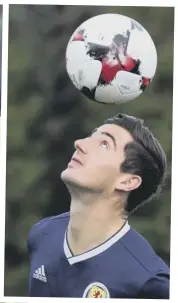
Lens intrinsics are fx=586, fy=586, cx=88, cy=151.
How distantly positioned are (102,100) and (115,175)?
1.63 feet

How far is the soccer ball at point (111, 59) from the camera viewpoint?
3.67 metres

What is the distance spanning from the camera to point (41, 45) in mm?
3926

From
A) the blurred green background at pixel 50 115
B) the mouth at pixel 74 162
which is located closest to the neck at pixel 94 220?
the blurred green background at pixel 50 115

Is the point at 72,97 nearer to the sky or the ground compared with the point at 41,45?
nearer to the ground

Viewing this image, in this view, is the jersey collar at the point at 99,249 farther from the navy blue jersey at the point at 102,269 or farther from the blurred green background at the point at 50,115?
the blurred green background at the point at 50,115

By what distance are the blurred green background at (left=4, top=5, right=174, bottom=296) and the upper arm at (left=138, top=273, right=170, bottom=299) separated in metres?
0.14

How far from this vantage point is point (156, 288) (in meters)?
3.85

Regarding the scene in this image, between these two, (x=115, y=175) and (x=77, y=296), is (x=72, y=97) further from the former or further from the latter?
(x=77, y=296)

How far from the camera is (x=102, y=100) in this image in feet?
12.5

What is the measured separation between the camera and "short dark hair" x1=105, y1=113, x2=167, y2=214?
12.7ft

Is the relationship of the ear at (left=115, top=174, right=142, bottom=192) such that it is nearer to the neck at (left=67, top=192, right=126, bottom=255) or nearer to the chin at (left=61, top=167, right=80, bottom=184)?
the neck at (left=67, top=192, right=126, bottom=255)

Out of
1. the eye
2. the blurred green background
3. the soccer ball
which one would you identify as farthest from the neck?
the soccer ball
